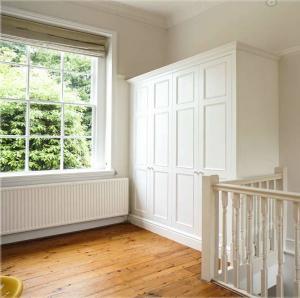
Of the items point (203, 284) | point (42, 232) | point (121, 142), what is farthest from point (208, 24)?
point (42, 232)

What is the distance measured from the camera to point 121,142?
3875 millimetres

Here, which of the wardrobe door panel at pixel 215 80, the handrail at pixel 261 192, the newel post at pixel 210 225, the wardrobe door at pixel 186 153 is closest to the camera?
the handrail at pixel 261 192

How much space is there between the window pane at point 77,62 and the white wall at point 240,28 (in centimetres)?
123

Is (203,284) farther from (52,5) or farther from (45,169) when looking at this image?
(52,5)

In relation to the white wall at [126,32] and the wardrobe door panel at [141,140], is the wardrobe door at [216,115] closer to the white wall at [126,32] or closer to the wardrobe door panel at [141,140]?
the wardrobe door panel at [141,140]

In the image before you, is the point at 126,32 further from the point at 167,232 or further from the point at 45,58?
the point at 167,232

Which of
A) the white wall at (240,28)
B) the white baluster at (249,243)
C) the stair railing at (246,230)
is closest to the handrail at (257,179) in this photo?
the stair railing at (246,230)

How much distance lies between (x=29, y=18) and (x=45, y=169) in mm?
1805

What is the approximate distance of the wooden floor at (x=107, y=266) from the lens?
6.77 ft

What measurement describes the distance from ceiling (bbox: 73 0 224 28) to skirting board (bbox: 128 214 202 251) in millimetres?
2815

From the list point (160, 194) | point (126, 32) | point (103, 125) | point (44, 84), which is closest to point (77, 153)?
point (103, 125)

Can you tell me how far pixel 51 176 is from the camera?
10.9 ft

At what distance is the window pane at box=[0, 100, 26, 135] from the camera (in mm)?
3172

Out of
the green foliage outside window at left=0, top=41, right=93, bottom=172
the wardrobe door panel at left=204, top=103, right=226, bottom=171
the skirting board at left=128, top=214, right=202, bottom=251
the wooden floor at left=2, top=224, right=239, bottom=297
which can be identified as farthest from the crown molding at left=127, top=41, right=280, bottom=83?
the wooden floor at left=2, top=224, right=239, bottom=297
